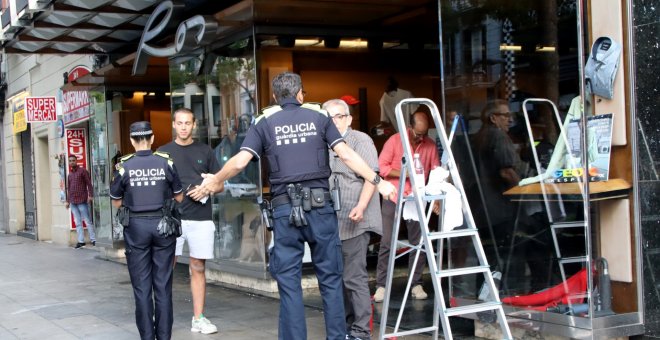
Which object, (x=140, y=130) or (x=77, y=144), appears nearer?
(x=140, y=130)

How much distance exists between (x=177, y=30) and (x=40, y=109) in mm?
9562

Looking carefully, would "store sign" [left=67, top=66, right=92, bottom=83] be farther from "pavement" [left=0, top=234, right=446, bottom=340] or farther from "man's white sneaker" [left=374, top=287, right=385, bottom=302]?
"man's white sneaker" [left=374, top=287, right=385, bottom=302]

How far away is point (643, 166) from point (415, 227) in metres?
3.15

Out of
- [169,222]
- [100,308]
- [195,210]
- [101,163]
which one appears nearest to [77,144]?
[101,163]

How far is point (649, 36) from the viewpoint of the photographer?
5129 millimetres

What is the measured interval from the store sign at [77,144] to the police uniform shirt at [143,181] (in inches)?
465

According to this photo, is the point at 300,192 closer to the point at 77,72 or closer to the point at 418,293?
the point at 418,293

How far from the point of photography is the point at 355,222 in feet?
19.6

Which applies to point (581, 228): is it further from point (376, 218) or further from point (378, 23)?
point (378, 23)

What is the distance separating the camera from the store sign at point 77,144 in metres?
17.3

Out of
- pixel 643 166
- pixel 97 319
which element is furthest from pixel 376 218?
pixel 97 319

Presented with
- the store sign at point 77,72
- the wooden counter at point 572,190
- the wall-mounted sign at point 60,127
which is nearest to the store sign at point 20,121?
the wall-mounted sign at point 60,127

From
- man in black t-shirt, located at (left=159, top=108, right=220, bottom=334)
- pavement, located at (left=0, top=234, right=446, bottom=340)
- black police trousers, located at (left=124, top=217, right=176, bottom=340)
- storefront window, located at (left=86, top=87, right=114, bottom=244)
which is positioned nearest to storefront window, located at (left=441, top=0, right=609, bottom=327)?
pavement, located at (left=0, top=234, right=446, bottom=340)

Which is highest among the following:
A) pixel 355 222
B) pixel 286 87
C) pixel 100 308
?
pixel 286 87
